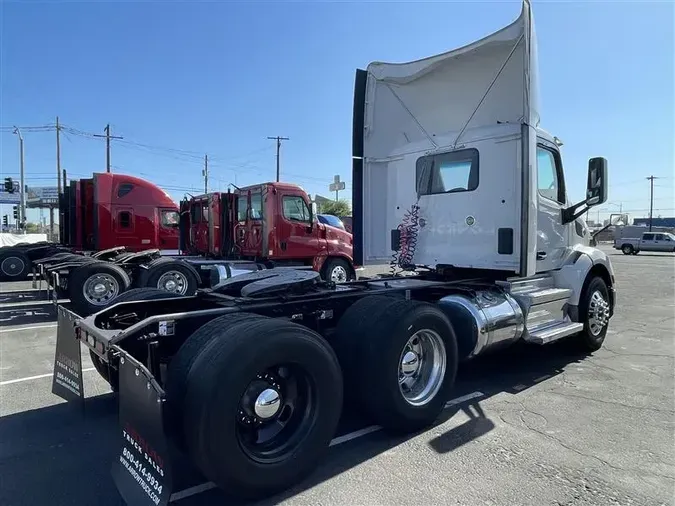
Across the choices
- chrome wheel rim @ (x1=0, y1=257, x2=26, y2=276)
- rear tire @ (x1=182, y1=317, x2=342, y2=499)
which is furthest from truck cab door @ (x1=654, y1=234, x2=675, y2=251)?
rear tire @ (x1=182, y1=317, x2=342, y2=499)

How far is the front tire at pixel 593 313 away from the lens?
6.28 m

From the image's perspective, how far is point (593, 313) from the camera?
6.41 m

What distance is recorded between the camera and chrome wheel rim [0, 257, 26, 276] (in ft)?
46.5

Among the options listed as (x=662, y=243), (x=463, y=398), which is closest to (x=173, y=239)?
(x=463, y=398)

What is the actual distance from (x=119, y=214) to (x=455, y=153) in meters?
10.1

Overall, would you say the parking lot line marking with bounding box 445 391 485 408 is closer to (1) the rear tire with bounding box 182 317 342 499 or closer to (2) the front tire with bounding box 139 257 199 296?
(1) the rear tire with bounding box 182 317 342 499

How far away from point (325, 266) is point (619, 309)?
6.87 m

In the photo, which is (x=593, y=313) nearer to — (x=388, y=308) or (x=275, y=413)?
(x=388, y=308)

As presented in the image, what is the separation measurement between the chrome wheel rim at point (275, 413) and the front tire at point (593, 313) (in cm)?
452

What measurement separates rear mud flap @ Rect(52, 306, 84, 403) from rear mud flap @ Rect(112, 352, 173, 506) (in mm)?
979

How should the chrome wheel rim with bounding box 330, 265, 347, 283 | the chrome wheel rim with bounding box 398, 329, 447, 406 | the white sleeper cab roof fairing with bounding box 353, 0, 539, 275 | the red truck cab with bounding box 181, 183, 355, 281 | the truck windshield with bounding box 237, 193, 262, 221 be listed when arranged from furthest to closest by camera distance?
the chrome wheel rim with bounding box 330, 265, 347, 283, the truck windshield with bounding box 237, 193, 262, 221, the red truck cab with bounding box 181, 183, 355, 281, the white sleeper cab roof fairing with bounding box 353, 0, 539, 275, the chrome wheel rim with bounding box 398, 329, 447, 406

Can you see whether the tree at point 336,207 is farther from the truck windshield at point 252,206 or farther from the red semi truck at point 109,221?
the truck windshield at point 252,206

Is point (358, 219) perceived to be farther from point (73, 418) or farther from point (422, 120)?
point (73, 418)

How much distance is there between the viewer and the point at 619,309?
10.6 m
